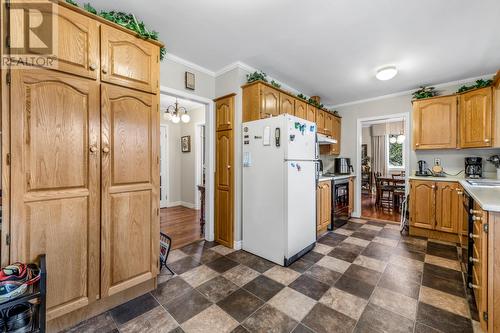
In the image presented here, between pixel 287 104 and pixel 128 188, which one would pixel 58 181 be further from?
pixel 287 104

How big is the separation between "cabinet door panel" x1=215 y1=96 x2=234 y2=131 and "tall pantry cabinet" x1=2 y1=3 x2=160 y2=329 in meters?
1.16

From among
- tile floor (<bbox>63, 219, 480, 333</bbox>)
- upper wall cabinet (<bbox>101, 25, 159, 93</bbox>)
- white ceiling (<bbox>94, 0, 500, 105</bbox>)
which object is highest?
white ceiling (<bbox>94, 0, 500, 105</bbox>)

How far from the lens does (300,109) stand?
3.63 m

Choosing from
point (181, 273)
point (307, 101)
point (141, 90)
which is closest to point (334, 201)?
point (307, 101)

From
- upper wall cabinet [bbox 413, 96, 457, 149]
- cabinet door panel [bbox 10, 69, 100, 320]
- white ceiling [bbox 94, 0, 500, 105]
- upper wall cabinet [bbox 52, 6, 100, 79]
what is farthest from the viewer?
upper wall cabinet [bbox 413, 96, 457, 149]

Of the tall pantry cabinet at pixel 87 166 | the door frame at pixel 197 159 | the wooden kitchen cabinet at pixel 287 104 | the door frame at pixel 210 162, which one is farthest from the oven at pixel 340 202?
the door frame at pixel 197 159

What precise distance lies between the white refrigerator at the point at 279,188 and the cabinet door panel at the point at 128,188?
1.20 metres

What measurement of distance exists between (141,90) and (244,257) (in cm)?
216

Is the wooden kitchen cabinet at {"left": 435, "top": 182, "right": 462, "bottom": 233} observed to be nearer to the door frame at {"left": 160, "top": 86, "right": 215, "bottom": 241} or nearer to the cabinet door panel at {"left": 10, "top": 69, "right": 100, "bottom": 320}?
the door frame at {"left": 160, "top": 86, "right": 215, "bottom": 241}

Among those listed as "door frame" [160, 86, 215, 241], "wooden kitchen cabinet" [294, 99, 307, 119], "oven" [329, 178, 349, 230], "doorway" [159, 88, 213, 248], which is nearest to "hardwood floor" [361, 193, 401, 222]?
"oven" [329, 178, 349, 230]

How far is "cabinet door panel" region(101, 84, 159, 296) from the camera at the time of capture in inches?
63.9

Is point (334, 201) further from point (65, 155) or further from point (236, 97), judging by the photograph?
point (65, 155)

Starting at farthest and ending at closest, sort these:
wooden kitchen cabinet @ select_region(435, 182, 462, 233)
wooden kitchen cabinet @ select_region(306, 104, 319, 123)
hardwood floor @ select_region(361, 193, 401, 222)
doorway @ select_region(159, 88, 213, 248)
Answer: doorway @ select_region(159, 88, 213, 248), hardwood floor @ select_region(361, 193, 401, 222), wooden kitchen cabinet @ select_region(306, 104, 319, 123), wooden kitchen cabinet @ select_region(435, 182, 462, 233)

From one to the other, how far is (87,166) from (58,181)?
0.19 meters
